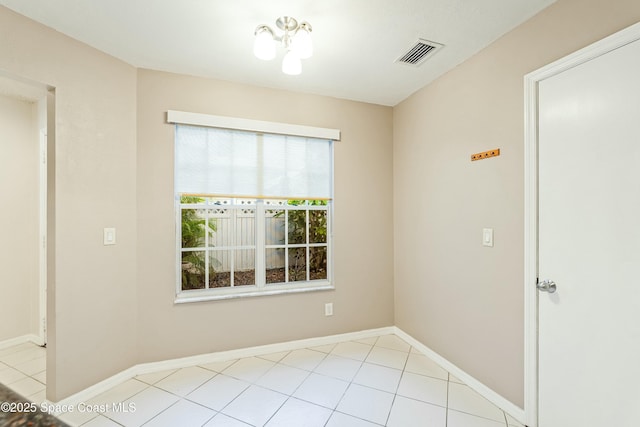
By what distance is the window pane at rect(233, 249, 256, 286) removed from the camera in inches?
109

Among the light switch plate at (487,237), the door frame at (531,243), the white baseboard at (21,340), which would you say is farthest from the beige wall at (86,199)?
the door frame at (531,243)

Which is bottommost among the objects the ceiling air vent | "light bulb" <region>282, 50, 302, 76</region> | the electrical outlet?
the electrical outlet

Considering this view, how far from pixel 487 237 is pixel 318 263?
160 cm

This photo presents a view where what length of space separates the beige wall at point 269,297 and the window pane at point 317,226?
148mm

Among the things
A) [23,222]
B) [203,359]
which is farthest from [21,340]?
[203,359]

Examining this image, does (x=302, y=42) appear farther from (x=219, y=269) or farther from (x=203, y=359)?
(x=203, y=359)

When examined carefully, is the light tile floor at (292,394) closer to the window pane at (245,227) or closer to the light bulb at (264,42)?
the window pane at (245,227)

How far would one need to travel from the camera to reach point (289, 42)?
1888mm

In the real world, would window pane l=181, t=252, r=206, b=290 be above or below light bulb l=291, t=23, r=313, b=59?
below

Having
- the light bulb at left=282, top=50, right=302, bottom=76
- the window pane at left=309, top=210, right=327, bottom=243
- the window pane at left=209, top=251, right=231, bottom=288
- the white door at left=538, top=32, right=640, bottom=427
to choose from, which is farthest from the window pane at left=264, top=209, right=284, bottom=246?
the white door at left=538, top=32, right=640, bottom=427

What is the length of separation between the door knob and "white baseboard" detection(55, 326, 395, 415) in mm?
1784

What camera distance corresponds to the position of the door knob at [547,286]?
1.68 metres

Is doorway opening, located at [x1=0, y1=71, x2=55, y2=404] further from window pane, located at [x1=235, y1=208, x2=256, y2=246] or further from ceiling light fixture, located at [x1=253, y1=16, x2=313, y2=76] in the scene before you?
ceiling light fixture, located at [x1=253, y1=16, x2=313, y2=76]

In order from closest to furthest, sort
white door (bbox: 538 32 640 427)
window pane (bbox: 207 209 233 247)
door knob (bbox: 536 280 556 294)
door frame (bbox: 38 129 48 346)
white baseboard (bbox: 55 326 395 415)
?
white door (bbox: 538 32 640 427)
door knob (bbox: 536 280 556 294)
white baseboard (bbox: 55 326 395 415)
window pane (bbox: 207 209 233 247)
door frame (bbox: 38 129 48 346)
